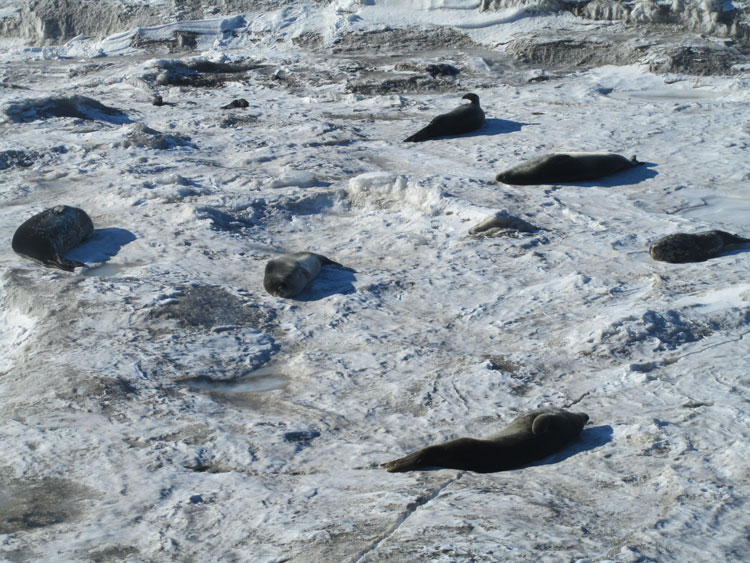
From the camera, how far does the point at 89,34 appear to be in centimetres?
1463

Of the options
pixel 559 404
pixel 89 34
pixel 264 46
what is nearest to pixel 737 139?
pixel 559 404

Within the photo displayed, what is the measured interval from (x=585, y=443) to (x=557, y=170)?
3849mm

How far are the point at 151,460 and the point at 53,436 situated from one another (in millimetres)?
523

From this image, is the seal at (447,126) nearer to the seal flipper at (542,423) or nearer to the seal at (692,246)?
the seal at (692,246)

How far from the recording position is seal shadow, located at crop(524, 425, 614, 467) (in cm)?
342

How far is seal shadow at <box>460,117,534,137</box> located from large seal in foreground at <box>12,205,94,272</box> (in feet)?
13.7

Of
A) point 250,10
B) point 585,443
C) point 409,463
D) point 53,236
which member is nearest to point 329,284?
point 53,236

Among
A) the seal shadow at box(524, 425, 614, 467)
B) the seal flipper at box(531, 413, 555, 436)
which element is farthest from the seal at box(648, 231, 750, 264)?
the seal flipper at box(531, 413, 555, 436)

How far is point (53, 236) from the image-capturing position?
571cm

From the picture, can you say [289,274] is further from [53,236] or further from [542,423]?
[542,423]

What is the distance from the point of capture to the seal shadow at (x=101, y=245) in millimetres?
5845

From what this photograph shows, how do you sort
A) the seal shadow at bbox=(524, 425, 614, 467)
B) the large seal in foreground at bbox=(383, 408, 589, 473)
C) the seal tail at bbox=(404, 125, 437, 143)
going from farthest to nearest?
the seal tail at bbox=(404, 125, 437, 143) → the seal shadow at bbox=(524, 425, 614, 467) → the large seal in foreground at bbox=(383, 408, 589, 473)

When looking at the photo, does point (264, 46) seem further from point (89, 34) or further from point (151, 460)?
point (151, 460)

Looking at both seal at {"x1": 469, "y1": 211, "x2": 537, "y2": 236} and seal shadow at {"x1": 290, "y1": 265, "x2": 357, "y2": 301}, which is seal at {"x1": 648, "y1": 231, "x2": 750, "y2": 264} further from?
seal shadow at {"x1": 290, "y1": 265, "x2": 357, "y2": 301}
